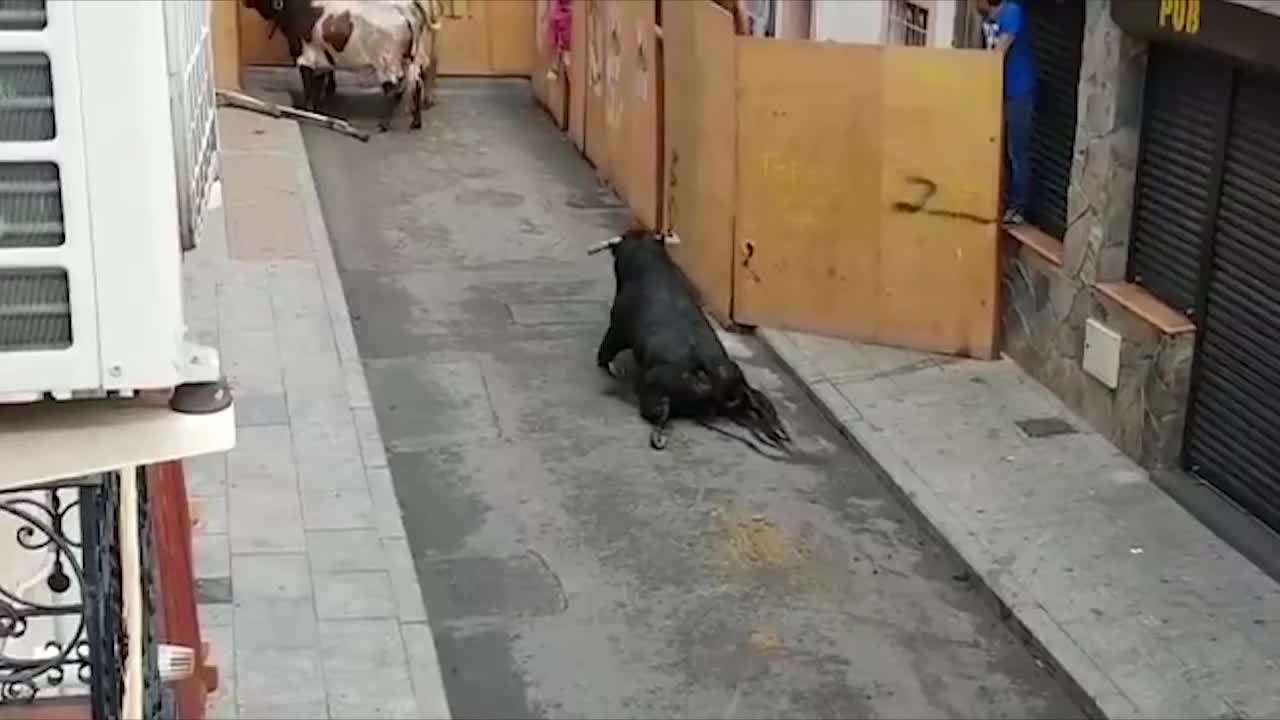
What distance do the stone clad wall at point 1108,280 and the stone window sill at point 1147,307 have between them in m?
0.04

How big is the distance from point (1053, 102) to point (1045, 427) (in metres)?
1.95

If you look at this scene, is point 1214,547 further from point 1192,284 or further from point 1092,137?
point 1092,137

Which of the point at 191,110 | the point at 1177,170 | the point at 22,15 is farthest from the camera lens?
the point at 1177,170

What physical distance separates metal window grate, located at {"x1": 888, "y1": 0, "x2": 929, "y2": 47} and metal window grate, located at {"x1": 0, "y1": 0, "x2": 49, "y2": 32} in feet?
33.5

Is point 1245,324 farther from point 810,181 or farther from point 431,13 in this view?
point 431,13

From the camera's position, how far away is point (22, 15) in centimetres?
294

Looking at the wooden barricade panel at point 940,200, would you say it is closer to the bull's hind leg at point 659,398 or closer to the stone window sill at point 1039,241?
the stone window sill at point 1039,241

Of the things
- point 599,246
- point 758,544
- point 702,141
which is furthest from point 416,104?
point 758,544

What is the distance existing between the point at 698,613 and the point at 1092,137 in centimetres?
366

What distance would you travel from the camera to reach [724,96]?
12219mm

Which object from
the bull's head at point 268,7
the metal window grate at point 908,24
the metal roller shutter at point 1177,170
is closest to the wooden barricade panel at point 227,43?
the bull's head at point 268,7

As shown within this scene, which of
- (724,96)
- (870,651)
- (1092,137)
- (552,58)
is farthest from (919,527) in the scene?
(552,58)

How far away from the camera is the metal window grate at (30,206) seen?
2.97 meters

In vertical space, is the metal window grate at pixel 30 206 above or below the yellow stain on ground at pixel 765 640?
above
